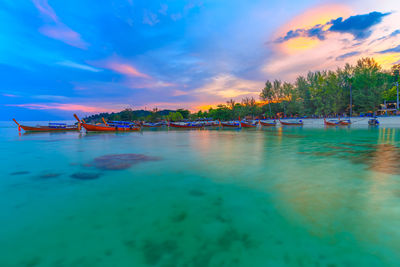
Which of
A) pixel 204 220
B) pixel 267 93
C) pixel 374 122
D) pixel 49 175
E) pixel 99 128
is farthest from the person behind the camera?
pixel 267 93

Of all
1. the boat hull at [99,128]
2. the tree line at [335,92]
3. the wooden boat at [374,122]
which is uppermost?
the tree line at [335,92]

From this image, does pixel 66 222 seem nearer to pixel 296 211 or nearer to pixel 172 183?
pixel 172 183

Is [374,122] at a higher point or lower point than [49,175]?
lower

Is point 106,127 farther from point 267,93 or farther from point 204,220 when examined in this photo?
point 267,93

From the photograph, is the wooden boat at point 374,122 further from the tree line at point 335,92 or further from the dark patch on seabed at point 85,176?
the dark patch on seabed at point 85,176

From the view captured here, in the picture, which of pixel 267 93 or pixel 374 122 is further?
pixel 267 93

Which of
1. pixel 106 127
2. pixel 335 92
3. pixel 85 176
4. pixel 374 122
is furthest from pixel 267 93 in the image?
pixel 85 176

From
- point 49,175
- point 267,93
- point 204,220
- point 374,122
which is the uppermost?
point 267,93

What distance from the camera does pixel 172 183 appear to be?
666 centimetres

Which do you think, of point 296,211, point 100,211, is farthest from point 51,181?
point 296,211

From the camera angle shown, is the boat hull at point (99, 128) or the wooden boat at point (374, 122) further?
the wooden boat at point (374, 122)

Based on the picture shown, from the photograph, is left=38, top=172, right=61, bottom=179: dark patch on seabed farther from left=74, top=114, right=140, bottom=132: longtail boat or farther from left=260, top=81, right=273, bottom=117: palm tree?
left=260, top=81, right=273, bottom=117: palm tree

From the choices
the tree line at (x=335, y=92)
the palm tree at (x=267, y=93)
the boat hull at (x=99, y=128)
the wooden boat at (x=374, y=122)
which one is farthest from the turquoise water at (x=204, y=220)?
the palm tree at (x=267, y=93)

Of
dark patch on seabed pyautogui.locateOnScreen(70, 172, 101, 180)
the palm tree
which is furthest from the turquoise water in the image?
the palm tree
